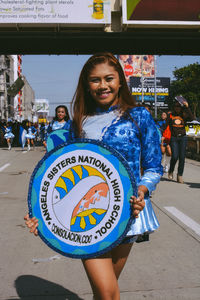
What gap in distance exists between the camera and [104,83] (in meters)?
2.32

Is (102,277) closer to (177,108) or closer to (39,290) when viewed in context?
(39,290)

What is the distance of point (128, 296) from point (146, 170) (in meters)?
1.44

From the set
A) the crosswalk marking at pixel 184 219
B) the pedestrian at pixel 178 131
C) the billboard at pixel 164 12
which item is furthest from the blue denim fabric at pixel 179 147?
the billboard at pixel 164 12

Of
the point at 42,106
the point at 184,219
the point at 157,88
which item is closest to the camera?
the point at 184,219

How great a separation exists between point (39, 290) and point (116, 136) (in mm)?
1810

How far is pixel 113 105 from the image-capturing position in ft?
7.78

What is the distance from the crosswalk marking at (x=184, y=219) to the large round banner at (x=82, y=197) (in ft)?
11.0

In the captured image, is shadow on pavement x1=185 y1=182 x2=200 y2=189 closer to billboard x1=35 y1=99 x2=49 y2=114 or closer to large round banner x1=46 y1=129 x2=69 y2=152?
large round banner x1=46 y1=129 x2=69 y2=152

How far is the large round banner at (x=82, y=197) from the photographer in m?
2.08

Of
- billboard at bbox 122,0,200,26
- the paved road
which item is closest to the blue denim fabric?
the paved road

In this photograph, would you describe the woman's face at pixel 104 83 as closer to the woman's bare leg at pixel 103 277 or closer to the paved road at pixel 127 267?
the woman's bare leg at pixel 103 277

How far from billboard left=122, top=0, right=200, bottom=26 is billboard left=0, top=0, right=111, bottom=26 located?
1.21 m

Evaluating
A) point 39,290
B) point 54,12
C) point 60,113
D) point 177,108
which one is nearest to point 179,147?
point 177,108

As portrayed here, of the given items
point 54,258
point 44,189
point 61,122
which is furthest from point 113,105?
point 61,122
